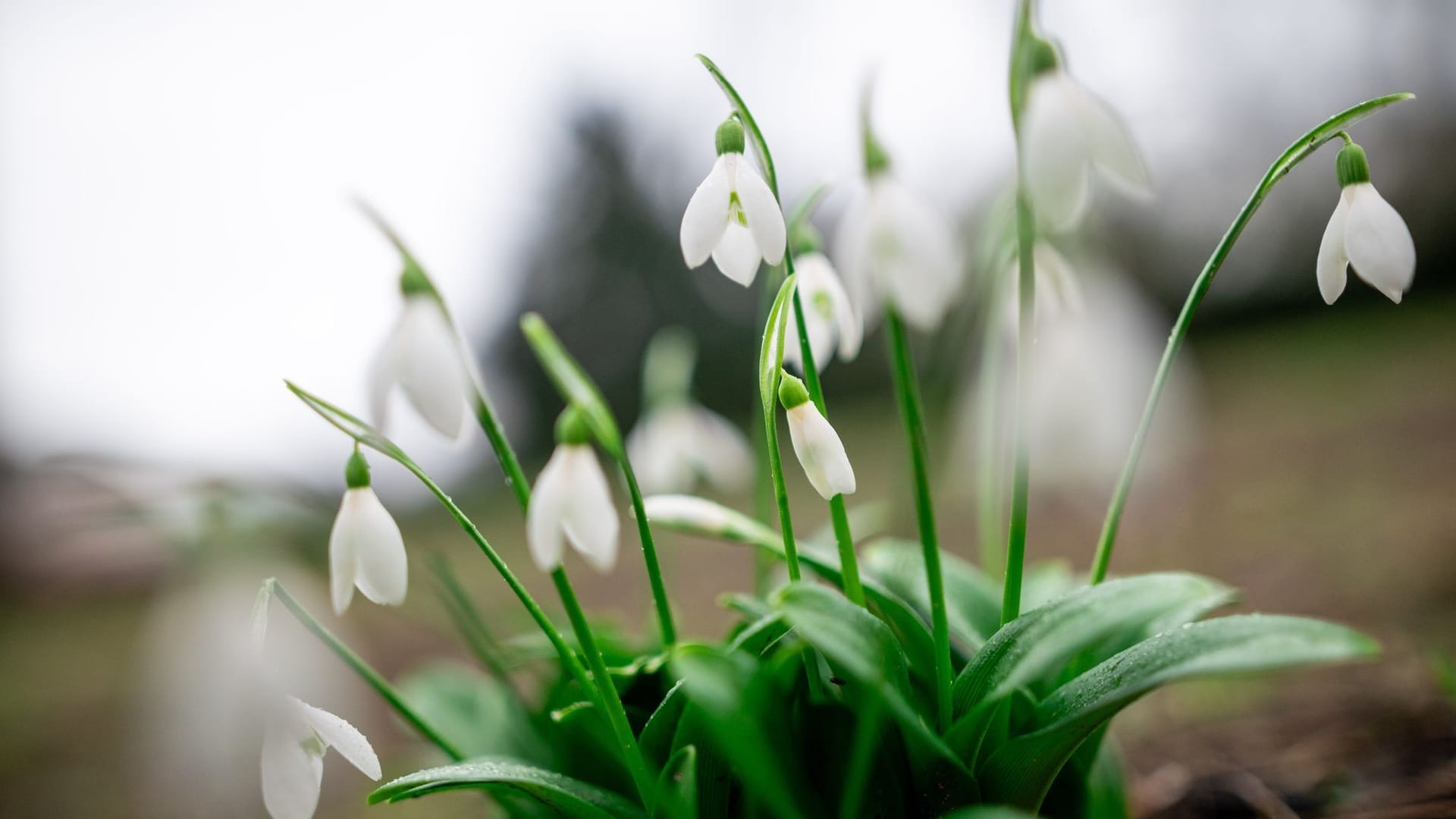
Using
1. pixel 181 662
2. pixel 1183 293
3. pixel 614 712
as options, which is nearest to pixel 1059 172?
pixel 614 712

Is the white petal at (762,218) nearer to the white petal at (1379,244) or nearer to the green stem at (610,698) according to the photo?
the green stem at (610,698)

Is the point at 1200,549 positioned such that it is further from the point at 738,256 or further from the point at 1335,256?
the point at 738,256

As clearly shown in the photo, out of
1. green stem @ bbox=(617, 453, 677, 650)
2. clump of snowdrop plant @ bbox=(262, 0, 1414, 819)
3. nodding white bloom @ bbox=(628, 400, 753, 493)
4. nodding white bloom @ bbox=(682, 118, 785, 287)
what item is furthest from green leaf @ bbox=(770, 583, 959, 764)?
nodding white bloom @ bbox=(628, 400, 753, 493)

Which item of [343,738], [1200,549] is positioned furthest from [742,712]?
[1200,549]

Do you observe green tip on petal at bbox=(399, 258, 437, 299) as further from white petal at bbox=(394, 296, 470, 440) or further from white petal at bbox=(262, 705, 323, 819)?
white petal at bbox=(262, 705, 323, 819)

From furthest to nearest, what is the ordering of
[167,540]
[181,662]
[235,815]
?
[235,815] → [181,662] → [167,540]

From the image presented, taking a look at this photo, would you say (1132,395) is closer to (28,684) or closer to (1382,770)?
(1382,770)
